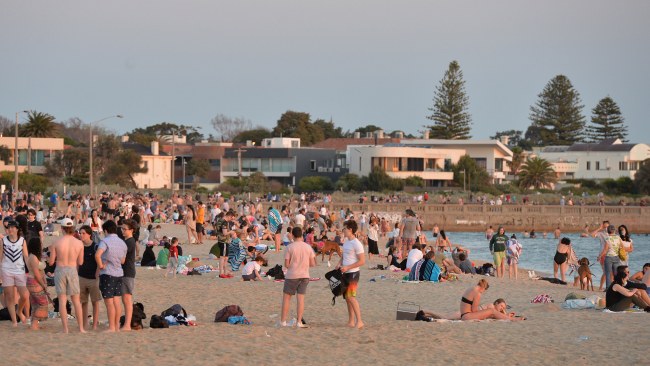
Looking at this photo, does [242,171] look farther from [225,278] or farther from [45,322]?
[45,322]

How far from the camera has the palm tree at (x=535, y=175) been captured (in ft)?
256

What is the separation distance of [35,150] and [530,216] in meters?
34.3

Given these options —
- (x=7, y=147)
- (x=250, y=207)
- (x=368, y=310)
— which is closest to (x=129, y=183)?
(x=7, y=147)

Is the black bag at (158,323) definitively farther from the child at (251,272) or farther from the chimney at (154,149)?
the chimney at (154,149)

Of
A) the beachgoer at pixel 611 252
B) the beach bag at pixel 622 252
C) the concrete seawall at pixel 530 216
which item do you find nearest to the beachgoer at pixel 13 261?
the beachgoer at pixel 611 252

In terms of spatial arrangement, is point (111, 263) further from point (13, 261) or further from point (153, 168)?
point (153, 168)

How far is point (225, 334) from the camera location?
38.3 feet

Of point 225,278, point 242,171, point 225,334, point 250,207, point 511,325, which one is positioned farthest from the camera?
point 242,171

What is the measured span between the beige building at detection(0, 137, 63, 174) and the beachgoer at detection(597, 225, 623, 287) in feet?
182

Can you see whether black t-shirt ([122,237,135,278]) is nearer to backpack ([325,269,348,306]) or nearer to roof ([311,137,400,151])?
backpack ([325,269,348,306])

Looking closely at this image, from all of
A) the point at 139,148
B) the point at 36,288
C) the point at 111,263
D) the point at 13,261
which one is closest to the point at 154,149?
the point at 139,148

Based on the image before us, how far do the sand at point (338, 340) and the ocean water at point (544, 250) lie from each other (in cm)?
1321

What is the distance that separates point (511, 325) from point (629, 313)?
7.02 feet

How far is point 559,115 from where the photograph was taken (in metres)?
103
